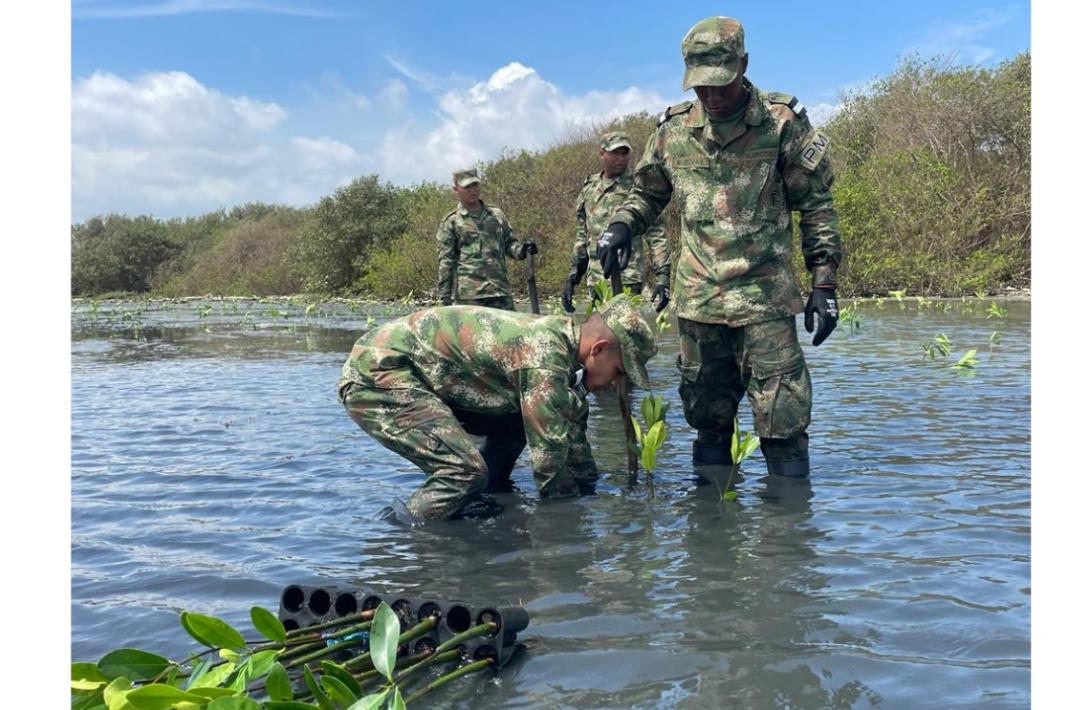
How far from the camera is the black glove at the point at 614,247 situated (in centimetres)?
579

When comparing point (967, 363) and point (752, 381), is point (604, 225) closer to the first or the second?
point (967, 363)

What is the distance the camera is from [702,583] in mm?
4031

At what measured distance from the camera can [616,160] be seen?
1034cm

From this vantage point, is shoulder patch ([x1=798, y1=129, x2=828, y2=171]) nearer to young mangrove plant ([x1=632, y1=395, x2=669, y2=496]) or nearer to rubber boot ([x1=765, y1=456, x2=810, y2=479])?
young mangrove plant ([x1=632, y1=395, x2=669, y2=496])

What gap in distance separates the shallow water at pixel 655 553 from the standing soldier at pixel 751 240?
1.98 ft

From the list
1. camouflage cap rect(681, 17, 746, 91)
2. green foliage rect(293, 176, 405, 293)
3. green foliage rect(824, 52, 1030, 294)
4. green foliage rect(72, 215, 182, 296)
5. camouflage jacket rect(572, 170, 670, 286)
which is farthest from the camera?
green foliage rect(72, 215, 182, 296)

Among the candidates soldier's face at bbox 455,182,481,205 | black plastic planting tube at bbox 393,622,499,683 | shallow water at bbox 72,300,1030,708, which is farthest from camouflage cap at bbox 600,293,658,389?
soldier's face at bbox 455,182,481,205

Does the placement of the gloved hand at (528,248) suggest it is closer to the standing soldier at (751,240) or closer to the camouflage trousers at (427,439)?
the standing soldier at (751,240)

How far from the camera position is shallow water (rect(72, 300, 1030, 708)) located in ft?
10.3

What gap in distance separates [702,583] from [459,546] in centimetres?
126

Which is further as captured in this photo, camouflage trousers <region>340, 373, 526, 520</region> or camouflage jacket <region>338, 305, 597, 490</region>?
camouflage trousers <region>340, 373, 526, 520</region>

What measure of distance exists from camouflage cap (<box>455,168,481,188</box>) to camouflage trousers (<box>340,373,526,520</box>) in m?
6.71

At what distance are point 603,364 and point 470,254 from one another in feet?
24.3

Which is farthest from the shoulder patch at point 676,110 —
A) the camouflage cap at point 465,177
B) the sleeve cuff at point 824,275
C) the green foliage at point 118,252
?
the green foliage at point 118,252
